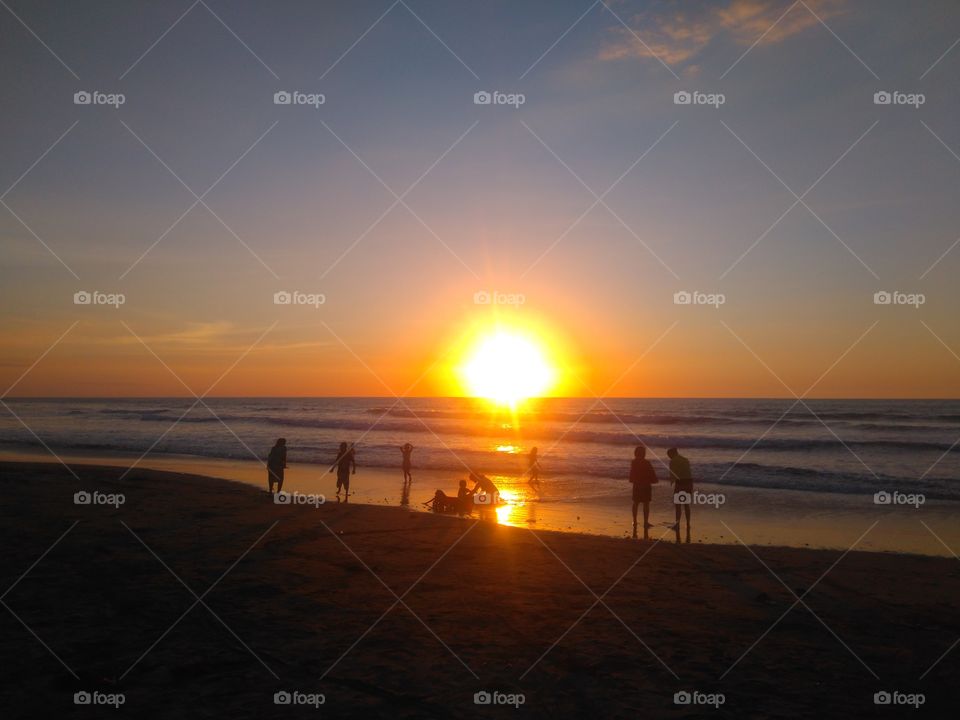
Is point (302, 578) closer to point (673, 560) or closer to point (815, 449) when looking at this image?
point (673, 560)

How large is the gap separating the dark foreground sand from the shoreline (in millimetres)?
2465

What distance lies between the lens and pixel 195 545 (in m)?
12.0

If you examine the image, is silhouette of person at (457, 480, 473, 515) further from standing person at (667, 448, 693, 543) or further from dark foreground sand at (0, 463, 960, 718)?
standing person at (667, 448, 693, 543)

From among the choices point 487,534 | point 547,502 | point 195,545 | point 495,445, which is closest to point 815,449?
point 495,445

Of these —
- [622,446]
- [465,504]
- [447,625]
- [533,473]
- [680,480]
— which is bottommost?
[447,625]

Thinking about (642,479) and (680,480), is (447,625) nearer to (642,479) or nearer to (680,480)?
(642,479)

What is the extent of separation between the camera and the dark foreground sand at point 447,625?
620 cm

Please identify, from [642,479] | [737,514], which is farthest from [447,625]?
[737,514]

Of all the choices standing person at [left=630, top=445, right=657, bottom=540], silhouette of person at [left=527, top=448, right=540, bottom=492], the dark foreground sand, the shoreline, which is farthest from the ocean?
the dark foreground sand

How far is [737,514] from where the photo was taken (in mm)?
20422

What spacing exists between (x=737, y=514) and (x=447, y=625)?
14.7m

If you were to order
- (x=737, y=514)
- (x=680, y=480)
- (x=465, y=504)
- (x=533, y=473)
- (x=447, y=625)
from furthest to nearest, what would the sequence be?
(x=533, y=473), (x=737, y=514), (x=465, y=504), (x=680, y=480), (x=447, y=625)

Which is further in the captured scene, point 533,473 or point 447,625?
point 533,473

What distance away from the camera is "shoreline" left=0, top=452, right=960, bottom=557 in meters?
16.3
